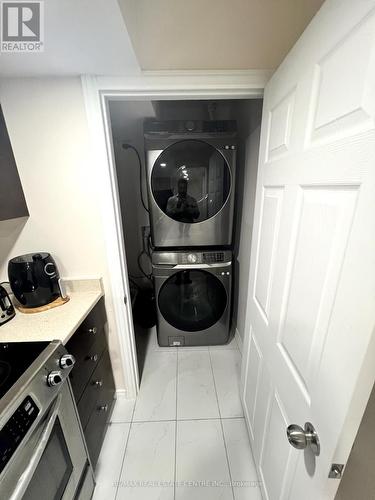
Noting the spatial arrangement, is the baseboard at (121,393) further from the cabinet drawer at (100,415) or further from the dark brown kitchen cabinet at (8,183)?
the dark brown kitchen cabinet at (8,183)

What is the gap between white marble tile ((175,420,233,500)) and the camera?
110cm

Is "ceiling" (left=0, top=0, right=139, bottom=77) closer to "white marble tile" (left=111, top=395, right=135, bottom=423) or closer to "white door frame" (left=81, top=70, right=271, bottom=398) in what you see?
"white door frame" (left=81, top=70, right=271, bottom=398)

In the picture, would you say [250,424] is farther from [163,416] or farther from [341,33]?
[341,33]

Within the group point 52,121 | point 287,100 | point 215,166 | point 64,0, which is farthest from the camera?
point 215,166

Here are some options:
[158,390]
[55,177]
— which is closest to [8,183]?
[55,177]

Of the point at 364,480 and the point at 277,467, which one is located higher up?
the point at 364,480

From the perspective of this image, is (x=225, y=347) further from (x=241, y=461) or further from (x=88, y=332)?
(x=88, y=332)

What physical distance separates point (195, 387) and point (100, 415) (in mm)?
722

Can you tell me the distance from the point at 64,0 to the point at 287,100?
2.42ft

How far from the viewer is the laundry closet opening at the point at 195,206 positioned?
61.4 inches

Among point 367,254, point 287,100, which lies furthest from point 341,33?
point 367,254

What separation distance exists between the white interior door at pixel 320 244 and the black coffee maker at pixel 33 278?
3.64ft

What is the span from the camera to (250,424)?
1.23m

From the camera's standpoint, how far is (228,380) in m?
1.71
